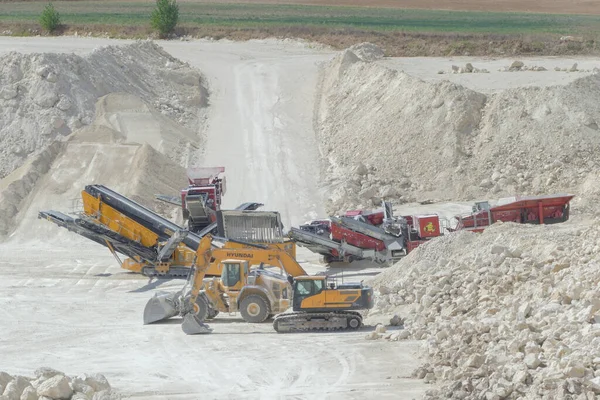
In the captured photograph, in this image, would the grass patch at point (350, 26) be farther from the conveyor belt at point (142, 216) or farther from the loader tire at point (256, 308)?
the loader tire at point (256, 308)

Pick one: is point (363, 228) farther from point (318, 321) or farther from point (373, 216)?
point (318, 321)

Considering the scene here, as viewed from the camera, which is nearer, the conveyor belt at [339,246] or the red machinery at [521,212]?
the conveyor belt at [339,246]

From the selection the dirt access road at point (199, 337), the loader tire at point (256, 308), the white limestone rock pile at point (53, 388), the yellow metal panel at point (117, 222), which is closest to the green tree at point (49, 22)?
the dirt access road at point (199, 337)

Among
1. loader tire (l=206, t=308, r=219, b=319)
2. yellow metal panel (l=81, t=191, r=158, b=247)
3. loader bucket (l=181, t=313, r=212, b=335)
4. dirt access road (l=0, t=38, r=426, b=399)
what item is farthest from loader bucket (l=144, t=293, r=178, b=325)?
yellow metal panel (l=81, t=191, r=158, b=247)

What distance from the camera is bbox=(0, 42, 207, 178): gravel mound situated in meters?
42.9

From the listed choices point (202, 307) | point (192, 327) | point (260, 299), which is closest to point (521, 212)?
point (260, 299)

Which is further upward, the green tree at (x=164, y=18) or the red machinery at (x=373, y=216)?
the green tree at (x=164, y=18)

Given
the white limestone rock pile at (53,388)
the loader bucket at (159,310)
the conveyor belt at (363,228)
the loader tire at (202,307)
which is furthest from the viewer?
the conveyor belt at (363,228)

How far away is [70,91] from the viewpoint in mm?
45281

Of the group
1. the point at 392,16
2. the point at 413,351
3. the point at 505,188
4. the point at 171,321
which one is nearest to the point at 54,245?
the point at 171,321

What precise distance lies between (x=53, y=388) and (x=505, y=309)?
27.4ft

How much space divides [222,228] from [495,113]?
14957 millimetres

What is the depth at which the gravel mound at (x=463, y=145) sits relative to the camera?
38.2 meters

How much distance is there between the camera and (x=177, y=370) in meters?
20.9
